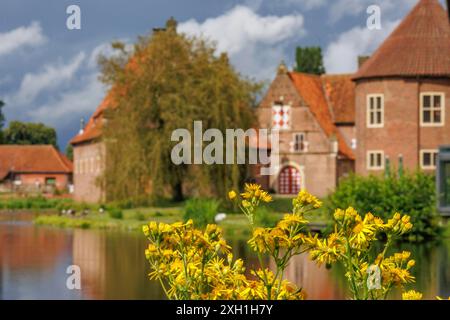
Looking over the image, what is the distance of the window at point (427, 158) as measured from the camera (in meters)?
40.0

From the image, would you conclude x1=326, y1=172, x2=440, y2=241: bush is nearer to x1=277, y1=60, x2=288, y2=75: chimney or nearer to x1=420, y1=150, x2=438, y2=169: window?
x1=420, y1=150, x2=438, y2=169: window

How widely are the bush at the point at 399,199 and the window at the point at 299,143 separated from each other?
788 inches

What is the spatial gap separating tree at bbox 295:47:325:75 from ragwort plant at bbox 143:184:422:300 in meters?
61.0

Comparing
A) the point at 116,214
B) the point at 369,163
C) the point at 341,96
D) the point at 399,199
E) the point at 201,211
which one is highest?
the point at 341,96

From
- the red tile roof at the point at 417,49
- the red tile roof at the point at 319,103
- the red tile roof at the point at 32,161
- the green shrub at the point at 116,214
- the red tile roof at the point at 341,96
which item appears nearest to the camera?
the green shrub at the point at 116,214

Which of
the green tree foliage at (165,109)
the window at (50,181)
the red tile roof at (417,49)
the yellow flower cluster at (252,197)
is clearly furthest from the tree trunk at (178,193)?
the yellow flower cluster at (252,197)

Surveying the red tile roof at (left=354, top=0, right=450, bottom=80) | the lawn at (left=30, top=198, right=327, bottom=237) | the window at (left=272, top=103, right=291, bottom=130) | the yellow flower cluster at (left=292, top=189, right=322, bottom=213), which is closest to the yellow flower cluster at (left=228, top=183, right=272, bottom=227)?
the yellow flower cluster at (left=292, top=189, right=322, bottom=213)

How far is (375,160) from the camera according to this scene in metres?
40.7

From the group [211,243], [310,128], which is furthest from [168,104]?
[211,243]

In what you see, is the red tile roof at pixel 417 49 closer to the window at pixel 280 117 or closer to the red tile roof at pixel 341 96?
the window at pixel 280 117

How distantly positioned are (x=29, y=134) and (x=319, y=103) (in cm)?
3303

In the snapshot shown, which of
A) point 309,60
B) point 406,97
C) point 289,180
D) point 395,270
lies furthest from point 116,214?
point 309,60

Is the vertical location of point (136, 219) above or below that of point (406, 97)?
below

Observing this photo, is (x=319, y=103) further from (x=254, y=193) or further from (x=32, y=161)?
(x=254, y=193)
